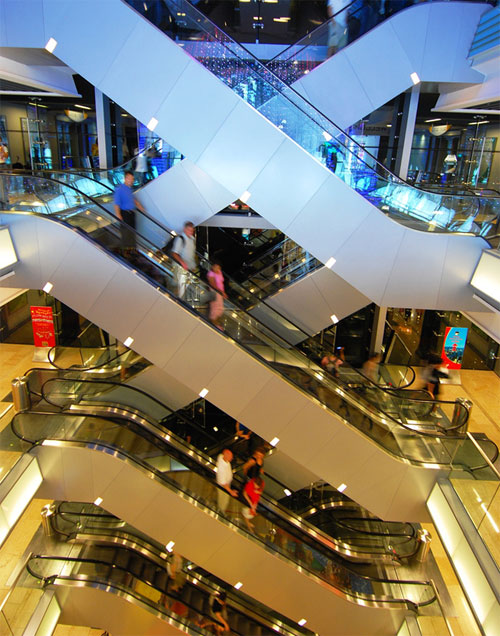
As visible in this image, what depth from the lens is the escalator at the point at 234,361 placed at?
6734 millimetres

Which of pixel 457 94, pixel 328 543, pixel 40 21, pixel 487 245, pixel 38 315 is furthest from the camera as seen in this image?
pixel 38 315

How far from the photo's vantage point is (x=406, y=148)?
481 inches

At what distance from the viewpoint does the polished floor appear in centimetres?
695

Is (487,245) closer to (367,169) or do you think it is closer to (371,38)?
(367,169)

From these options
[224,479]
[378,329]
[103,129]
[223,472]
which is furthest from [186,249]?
[378,329]

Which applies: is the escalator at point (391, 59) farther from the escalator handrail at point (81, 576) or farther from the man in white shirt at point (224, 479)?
the escalator handrail at point (81, 576)

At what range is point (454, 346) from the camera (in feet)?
45.2

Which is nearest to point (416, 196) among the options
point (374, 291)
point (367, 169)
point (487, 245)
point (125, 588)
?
point (367, 169)

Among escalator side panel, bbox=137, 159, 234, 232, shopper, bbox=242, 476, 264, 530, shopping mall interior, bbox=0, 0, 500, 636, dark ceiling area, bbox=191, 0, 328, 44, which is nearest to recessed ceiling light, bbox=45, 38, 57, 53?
shopping mall interior, bbox=0, 0, 500, 636

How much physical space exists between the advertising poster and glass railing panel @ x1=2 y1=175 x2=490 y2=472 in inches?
238

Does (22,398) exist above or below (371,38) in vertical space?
below

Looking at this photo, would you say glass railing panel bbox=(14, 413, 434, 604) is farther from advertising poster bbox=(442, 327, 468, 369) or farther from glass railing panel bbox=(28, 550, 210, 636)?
advertising poster bbox=(442, 327, 468, 369)

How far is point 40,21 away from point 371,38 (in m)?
5.23

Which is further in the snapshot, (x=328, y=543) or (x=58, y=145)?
(x=58, y=145)
